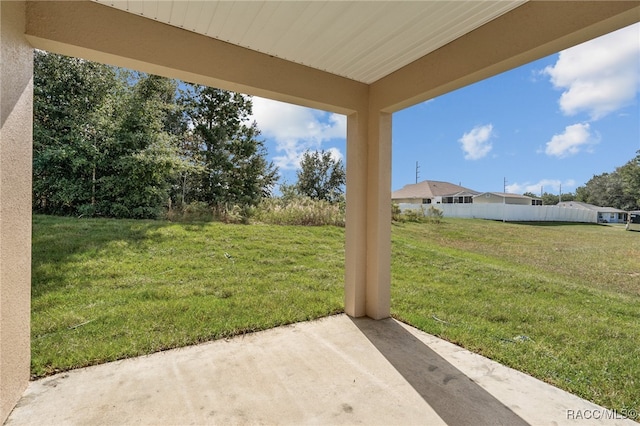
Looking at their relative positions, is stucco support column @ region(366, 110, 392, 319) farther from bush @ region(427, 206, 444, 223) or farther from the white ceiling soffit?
bush @ region(427, 206, 444, 223)

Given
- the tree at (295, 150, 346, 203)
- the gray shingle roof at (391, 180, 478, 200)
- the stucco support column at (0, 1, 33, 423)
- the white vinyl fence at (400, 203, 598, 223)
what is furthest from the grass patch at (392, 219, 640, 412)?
the tree at (295, 150, 346, 203)

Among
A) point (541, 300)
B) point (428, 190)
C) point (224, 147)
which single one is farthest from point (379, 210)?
point (428, 190)

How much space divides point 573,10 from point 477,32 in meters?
0.60

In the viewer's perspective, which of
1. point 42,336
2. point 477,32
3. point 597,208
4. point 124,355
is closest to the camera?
point 477,32

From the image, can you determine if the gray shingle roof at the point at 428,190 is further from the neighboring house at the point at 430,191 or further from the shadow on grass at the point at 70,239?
the shadow on grass at the point at 70,239

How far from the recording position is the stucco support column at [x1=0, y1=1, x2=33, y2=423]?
154 cm

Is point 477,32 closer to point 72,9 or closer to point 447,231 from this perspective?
point 72,9

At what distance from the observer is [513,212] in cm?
874

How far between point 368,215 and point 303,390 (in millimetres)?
1981

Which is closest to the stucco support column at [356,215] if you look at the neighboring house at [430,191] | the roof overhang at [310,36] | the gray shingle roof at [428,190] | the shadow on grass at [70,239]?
the roof overhang at [310,36]

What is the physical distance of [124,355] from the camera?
7.77ft

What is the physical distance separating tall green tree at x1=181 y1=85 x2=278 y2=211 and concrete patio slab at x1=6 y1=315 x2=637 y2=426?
22.3 feet

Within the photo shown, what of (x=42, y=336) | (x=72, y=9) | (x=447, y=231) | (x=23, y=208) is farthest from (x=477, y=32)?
(x=447, y=231)

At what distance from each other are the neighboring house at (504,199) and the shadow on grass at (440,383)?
24.6 ft
